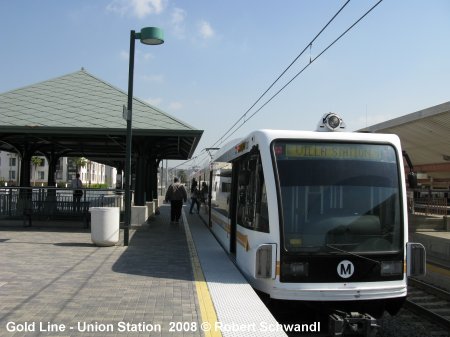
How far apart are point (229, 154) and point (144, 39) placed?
3213 millimetres

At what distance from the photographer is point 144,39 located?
1152 cm

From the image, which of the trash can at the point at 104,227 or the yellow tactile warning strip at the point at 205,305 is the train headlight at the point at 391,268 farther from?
the trash can at the point at 104,227

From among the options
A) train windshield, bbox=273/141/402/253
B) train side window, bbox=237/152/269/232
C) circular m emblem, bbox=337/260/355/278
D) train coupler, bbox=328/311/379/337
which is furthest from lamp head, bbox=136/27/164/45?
train coupler, bbox=328/311/379/337

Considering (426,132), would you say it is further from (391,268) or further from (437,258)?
(391,268)

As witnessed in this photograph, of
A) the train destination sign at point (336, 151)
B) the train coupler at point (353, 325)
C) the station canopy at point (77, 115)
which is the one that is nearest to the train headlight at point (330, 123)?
the train destination sign at point (336, 151)

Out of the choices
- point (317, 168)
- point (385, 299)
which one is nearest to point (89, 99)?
point (317, 168)

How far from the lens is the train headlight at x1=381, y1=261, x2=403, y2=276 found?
698 centimetres

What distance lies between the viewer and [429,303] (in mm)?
9695

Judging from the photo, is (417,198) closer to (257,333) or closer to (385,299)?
(385,299)

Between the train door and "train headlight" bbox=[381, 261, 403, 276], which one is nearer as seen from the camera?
"train headlight" bbox=[381, 261, 403, 276]

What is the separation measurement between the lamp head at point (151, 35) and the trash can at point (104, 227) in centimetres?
391

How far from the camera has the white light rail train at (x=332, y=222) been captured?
6777mm

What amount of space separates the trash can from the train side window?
3701 mm

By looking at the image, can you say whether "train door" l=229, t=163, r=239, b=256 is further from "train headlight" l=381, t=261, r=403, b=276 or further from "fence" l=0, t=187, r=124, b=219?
"fence" l=0, t=187, r=124, b=219
